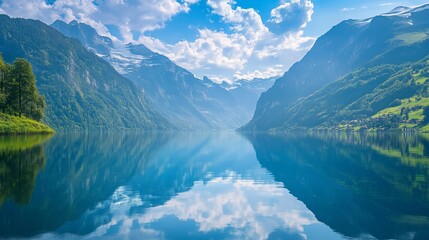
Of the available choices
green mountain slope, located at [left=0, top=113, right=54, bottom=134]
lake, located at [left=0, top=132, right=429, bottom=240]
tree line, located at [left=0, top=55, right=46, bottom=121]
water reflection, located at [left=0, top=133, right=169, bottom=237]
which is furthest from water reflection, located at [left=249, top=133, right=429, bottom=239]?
tree line, located at [left=0, top=55, right=46, bottom=121]

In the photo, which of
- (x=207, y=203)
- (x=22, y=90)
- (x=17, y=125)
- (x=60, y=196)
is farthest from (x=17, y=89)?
(x=207, y=203)

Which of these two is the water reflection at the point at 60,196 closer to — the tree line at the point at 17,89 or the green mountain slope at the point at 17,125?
the green mountain slope at the point at 17,125

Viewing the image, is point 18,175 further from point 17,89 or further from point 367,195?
point 17,89

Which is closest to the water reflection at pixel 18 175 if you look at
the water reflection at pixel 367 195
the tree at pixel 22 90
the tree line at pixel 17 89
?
the water reflection at pixel 367 195

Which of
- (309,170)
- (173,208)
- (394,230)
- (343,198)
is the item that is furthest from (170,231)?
(309,170)

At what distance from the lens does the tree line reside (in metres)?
115

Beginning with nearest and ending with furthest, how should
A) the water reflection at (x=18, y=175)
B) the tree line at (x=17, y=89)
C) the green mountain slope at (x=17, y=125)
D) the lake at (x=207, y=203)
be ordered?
the lake at (x=207, y=203), the water reflection at (x=18, y=175), the green mountain slope at (x=17, y=125), the tree line at (x=17, y=89)

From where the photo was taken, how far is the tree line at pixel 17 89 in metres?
115

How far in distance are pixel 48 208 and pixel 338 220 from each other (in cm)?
2332

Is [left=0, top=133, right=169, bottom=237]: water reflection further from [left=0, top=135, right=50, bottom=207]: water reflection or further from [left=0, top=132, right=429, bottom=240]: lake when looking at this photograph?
[left=0, top=135, right=50, bottom=207]: water reflection

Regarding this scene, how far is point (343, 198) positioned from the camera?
35812 millimetres

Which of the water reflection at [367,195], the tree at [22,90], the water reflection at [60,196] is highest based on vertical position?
the tree at [22,90]

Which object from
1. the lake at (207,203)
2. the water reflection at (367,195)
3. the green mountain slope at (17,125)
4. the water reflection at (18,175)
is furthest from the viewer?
the green mountain slope at (17,125)

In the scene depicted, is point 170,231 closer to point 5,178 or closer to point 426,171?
point 5,178
